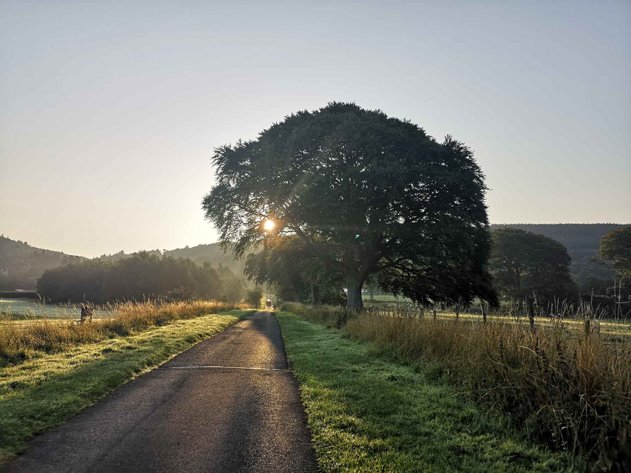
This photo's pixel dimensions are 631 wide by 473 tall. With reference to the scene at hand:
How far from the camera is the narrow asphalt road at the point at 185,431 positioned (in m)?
4.83

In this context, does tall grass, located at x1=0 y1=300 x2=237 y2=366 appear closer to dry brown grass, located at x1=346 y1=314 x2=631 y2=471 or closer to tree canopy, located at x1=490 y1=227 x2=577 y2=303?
dry brown grass, located at x1=346 y1=314 x2=631 y2=471

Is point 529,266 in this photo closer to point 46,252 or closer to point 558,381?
point 558,381

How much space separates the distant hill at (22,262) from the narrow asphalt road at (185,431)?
12236 cm

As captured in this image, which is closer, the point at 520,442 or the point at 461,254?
the point at 520,442

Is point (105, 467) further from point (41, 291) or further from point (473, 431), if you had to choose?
point (41, 291)

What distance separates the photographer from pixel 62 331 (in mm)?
13508

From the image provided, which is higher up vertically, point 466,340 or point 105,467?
point 466,340

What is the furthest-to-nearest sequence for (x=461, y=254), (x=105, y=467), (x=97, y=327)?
(x=461, y=254) → (x=97, y=327) → (x=105, y=467)

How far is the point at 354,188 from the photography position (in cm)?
2470

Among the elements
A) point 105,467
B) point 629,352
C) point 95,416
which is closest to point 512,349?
point 629,352

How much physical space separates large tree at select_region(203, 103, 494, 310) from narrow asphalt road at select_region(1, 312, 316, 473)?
16080 mm

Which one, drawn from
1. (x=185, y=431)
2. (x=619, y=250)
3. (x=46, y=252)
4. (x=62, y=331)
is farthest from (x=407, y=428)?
(x=46, y=252)

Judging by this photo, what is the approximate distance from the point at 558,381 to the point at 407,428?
7.67ft

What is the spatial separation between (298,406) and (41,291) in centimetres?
9423
